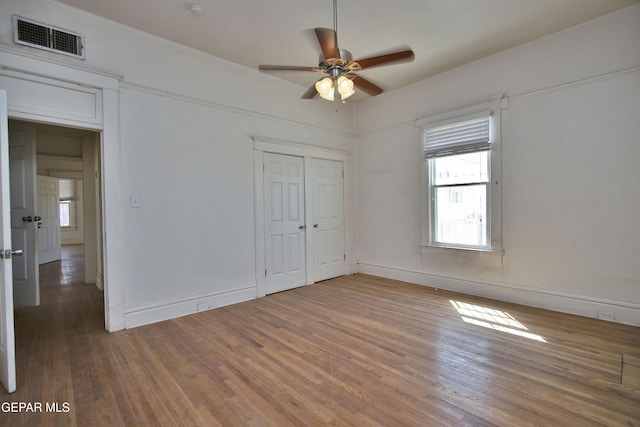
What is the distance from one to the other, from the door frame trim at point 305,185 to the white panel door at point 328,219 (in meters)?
0.09

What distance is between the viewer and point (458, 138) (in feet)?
14.1

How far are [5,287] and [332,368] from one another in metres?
2.40

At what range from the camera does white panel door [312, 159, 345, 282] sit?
5.10 m

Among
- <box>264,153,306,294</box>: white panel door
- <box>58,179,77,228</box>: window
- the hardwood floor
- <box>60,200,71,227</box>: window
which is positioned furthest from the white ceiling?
<box>60,200,71,227</box>: window

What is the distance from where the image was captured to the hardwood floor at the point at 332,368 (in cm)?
185

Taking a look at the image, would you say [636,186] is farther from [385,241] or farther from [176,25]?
[176,25]

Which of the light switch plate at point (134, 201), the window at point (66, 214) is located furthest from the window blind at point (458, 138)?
the window at point (66, 214)

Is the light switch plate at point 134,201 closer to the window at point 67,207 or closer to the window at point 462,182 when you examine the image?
the window at point 462,182

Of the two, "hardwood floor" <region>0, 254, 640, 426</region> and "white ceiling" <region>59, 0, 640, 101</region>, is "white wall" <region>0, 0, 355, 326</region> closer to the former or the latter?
"white ceiling" <region>59, 0, 640, 101</region>

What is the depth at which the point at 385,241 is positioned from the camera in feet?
17.4

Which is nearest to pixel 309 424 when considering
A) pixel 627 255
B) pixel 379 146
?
pixel 627 255

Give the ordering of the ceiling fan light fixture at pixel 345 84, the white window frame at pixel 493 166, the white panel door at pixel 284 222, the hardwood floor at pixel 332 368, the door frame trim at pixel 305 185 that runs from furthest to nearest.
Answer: the white panel door at pixel 284 222 → the door frame trim at pixel 305 185 → the white window frame at pixel 493 166 → the ceiling fan light fixture at pixel 345 84 → the hardwood floor at pixel 332 368

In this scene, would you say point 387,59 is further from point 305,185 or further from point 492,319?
point 492,319

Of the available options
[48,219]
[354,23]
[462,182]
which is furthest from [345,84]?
[48,219]
